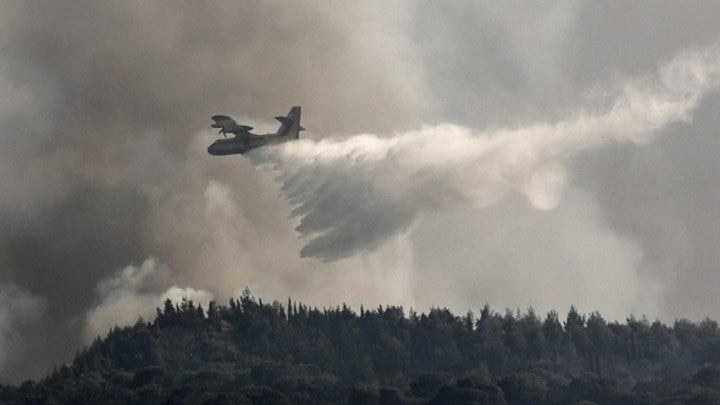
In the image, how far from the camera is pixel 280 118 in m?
200

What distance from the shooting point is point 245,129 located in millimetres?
197875

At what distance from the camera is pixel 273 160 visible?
199250 mm

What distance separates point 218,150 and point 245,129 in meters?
4.36

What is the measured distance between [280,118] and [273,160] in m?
5.40

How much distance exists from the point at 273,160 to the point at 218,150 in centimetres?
724

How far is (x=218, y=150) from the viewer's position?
196750mm

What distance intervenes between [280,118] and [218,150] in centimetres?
911
